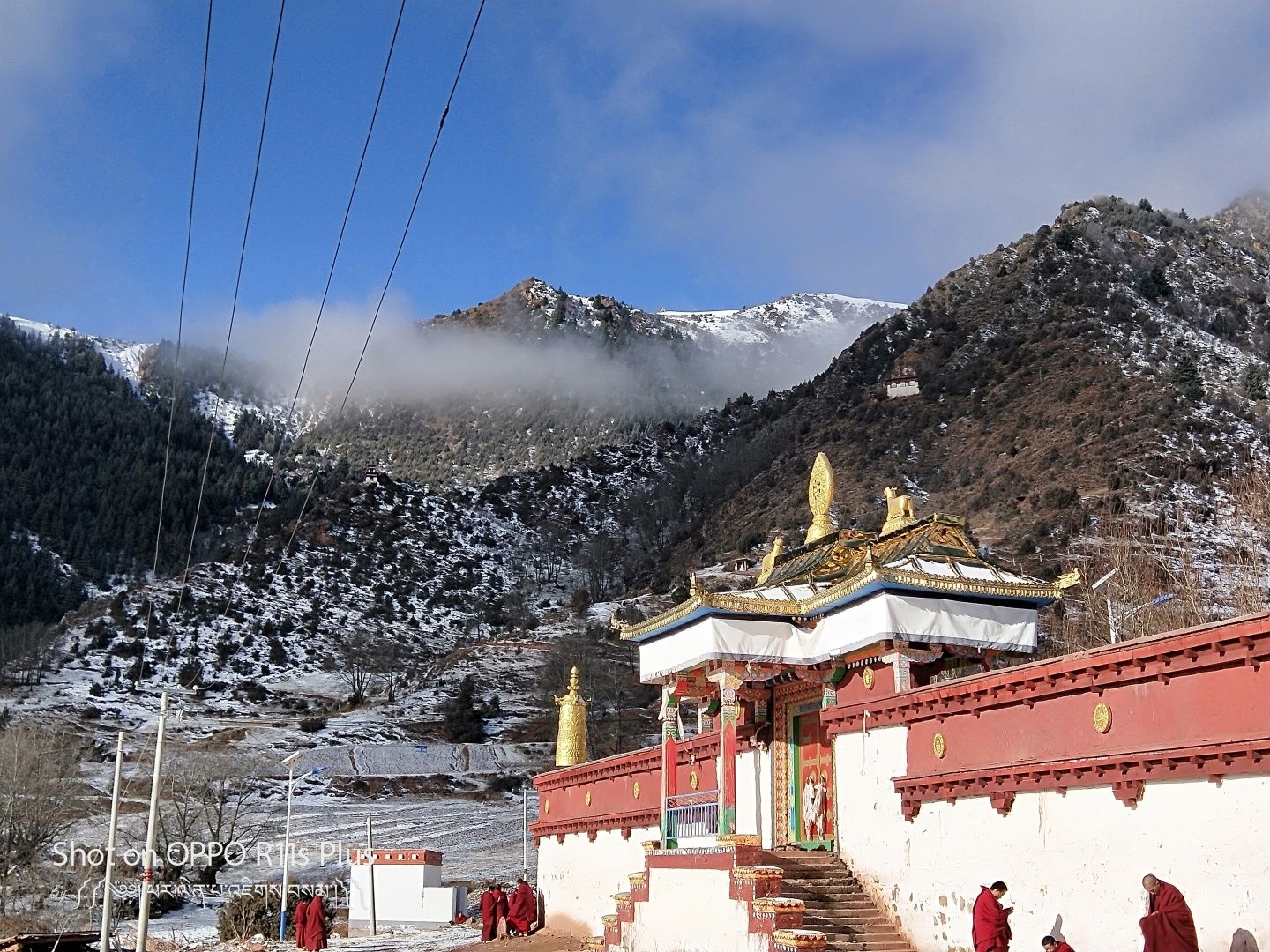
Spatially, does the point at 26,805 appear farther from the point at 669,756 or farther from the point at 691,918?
the point at 691,918

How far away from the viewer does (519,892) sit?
68.7 feet

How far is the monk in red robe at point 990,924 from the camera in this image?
420 inches

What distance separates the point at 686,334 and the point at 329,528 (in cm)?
10380

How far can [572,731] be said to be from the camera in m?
22.5

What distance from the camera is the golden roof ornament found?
22.3 m

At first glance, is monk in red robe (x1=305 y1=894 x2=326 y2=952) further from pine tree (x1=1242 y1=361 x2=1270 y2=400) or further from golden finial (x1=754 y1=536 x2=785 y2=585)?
pine tree (x1=1242 y1=361 x2=1270 y2=400)

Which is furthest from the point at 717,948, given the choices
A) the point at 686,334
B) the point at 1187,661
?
the point at 686,334

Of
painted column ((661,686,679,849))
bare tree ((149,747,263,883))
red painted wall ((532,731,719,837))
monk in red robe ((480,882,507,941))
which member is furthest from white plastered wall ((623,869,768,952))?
bare tree ((149,747,263,883))

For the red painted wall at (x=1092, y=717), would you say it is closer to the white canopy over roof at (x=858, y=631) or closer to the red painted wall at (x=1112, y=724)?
the red painted wall at (x=1112, y=724)

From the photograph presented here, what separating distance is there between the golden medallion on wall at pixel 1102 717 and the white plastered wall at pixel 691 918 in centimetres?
394

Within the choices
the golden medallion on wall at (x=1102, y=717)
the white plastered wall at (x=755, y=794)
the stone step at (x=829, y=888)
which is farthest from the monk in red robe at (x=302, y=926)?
the golden medallion on wall at (x=1102, y=717)

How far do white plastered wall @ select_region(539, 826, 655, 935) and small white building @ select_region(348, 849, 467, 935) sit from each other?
3822 millimetres

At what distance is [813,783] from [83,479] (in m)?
121

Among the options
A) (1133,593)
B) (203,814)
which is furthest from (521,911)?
(1133,593)
